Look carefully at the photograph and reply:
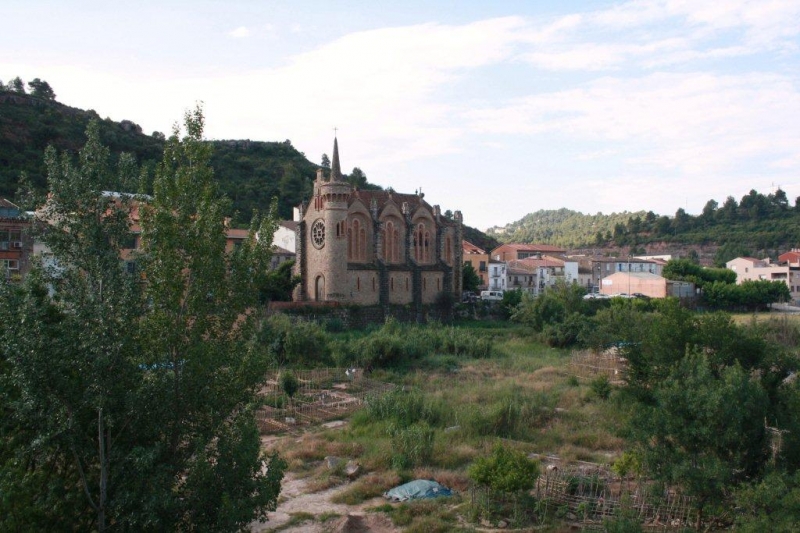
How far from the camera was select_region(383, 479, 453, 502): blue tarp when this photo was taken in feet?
54.0

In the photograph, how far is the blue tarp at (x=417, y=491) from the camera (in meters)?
16.5

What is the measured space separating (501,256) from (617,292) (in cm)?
2060

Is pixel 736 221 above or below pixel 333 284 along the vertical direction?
above

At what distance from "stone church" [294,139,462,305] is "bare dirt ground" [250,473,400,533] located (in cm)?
2961

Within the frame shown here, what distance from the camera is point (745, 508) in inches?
531

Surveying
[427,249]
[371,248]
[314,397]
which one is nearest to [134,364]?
[314,397]

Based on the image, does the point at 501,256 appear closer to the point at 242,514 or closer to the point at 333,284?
the point at 333,284

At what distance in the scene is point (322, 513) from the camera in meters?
15.7

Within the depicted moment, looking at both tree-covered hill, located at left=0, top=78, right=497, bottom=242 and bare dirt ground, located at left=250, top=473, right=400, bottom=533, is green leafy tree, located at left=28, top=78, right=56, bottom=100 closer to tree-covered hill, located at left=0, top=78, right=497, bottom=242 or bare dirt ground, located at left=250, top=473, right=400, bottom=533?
tree-covered hill, located at left=0, top=78, right=497, bottom=242

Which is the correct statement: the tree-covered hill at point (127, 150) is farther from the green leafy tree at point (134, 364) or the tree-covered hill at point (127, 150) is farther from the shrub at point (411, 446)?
the green leafy tree at point (134, 364)

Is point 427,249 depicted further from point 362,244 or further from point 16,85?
point 16,85

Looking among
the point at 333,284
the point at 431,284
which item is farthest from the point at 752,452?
the point at 431,284

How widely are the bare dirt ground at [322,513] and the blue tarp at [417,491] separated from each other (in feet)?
1.09

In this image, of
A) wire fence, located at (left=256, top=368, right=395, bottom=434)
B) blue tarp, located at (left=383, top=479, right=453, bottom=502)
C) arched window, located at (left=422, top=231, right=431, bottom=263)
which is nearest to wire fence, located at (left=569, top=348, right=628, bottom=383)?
wire fence, located at (left=256, top=368, right=395, bottom=434)
